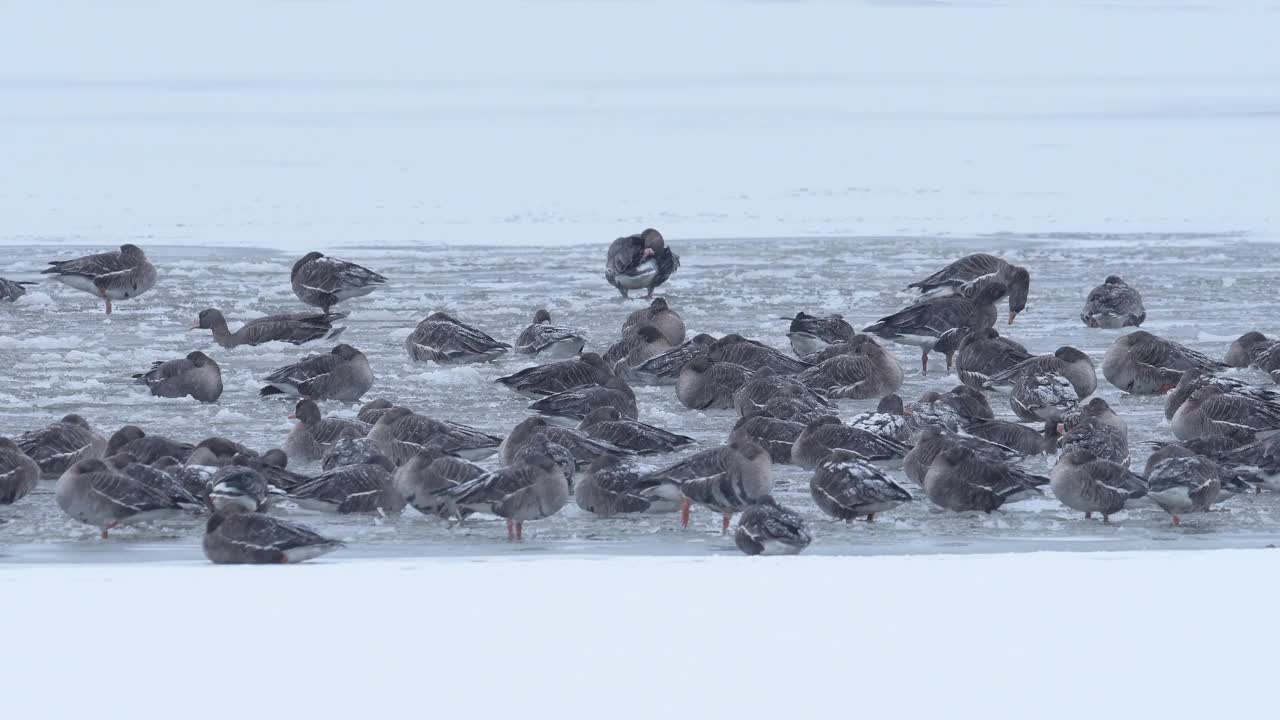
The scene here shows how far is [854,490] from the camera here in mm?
6637

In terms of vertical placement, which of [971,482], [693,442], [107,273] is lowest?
[693,442]

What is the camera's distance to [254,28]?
36500mm

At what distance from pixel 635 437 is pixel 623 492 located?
1.12m

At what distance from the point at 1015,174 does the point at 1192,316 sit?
8.17m

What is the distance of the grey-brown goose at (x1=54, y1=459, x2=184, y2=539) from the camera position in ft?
21.1

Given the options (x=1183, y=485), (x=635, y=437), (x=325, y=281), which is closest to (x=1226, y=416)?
(x=1183, y=485)

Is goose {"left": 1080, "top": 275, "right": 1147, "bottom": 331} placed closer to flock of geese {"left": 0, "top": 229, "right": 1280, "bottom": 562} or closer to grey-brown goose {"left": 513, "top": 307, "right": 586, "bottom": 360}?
flock of geese {"left": 0, "top": 229, "right": 1280, "bottom": 562}

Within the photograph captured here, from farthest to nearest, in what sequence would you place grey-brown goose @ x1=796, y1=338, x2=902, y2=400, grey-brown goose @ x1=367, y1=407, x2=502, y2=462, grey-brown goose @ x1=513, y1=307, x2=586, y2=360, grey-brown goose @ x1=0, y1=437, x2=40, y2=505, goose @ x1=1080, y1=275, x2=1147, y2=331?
1. goose @ x1=1080, y1=275, x2=1147, y2=331
2. grey-brown goose @ x1=513, y1=307, x2=586, y2=360
3. grey-brown goose @ x1=796, y1=338, x2=902, y2=400
4. grey-brown goose @ x1=367, y1=407, x2=502, y2=462
5. grey-brown goose @ x1=0, y1=437, x2=40, y2=505

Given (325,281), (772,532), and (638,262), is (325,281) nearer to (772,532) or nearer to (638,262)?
(638,262)

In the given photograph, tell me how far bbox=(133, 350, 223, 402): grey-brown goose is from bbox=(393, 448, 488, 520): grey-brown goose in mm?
2951

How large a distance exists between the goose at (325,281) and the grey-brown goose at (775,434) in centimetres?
539

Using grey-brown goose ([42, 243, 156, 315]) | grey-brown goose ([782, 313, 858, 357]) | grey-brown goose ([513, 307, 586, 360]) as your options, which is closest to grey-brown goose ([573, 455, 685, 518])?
grey-brown goose ([513, 307, 586, 360])

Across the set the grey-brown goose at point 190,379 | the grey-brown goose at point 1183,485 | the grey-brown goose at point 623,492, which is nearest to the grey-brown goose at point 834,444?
the grey-brown goose at point 623,492

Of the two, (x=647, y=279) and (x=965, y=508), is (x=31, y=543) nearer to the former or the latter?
(x=965, y=508)
